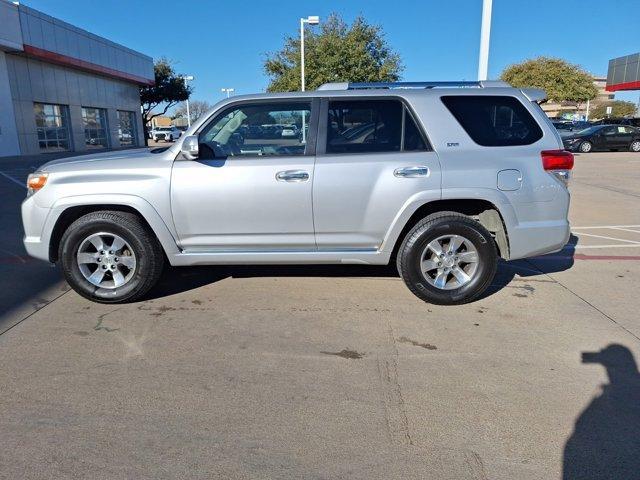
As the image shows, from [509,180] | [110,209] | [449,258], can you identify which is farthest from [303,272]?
[509,180]

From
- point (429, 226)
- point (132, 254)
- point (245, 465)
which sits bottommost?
point (245, 465)

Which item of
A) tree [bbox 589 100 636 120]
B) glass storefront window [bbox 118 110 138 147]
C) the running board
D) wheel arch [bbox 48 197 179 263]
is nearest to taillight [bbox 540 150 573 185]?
the running board

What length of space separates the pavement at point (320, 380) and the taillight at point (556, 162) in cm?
127

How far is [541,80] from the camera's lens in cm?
3984

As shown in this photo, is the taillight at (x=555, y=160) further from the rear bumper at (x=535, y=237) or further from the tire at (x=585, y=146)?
the tire at (x=585, y=146)

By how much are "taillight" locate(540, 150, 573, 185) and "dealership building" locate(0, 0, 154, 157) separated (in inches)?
926

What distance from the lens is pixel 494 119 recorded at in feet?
13.9

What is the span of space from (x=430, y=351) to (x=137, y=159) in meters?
3.05

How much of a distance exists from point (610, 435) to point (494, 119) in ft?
9.19

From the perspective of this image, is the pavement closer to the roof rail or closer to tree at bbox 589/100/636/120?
the roof rail

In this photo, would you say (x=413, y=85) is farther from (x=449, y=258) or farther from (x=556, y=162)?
(x=449, y=258)

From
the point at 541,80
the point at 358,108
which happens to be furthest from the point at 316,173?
the point at 541,80

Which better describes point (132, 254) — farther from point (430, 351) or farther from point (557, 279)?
point (557, 279)

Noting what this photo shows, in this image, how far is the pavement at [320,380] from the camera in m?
2.36
